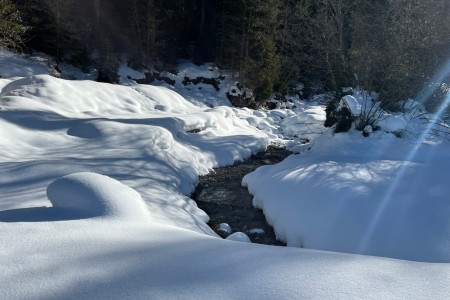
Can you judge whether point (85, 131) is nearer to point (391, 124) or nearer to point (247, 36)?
point (391, 124)

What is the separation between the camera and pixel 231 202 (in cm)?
862

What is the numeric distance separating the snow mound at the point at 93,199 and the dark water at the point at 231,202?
293 centimetres

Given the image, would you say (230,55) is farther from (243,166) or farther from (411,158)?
(411,158)

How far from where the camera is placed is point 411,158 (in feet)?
31.6

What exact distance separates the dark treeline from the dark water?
4.93 metres

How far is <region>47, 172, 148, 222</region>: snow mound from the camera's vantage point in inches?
154

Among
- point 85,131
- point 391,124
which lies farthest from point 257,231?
point 391,124

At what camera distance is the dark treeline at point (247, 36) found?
1188cm

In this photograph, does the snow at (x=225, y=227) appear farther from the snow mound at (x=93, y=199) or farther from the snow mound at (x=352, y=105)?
the snow mound at (x=352, y=105)

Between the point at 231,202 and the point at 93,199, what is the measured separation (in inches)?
192

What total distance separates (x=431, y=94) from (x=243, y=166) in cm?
636

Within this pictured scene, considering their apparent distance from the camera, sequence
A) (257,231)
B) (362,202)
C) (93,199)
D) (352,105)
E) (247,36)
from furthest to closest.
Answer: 1. (247,36)
2. (352,105)
3. (257,231)
4. (362,202)
5. (93,199)

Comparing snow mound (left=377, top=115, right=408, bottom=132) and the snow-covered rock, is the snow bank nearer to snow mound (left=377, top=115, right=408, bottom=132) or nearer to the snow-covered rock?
the snow-covered rock

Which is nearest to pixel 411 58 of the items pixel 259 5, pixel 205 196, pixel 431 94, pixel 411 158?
pixel 431 94
